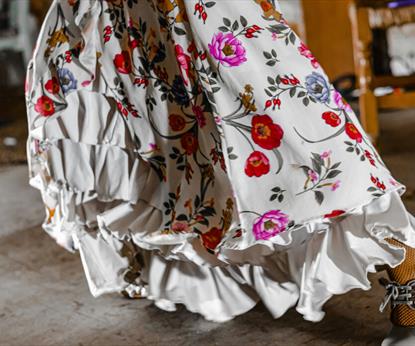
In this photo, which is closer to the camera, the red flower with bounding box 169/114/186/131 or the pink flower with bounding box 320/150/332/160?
the pink flower with bounding box 320/150/332/160

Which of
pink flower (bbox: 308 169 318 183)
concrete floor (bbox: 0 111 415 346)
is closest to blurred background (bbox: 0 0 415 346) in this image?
concrete floor (bbox: 0 111 415 346)

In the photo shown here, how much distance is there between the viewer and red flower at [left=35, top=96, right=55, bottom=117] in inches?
46.4

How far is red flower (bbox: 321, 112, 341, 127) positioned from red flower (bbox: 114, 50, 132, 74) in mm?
346

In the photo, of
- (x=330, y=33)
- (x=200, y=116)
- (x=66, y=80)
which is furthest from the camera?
(x=330, y=33)

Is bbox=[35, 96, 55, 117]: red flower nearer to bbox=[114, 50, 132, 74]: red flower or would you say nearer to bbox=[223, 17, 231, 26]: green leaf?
bbox=[114, 50, 132, 74]: red flower

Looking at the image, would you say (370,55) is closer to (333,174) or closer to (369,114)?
(369,114)

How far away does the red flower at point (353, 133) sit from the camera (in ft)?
3.01

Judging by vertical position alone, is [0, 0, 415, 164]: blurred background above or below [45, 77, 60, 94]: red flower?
below

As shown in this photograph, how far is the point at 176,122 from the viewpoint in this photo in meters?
1.08

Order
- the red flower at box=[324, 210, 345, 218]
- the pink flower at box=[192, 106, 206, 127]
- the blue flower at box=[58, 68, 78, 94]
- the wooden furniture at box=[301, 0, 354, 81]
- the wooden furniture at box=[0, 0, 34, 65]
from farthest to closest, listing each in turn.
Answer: the wooden furniture at box=[0, 0, 34, 65]
the wooden furniture at box=[301, 0, 354, 81]
the blue flower at box=[58, 68, 78, 94]
the pink flower at box=[192, 106, 206, 127]
the red flower at box=[324, 210, 345, 218]

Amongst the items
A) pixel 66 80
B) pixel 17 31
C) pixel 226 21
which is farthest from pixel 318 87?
pixel 17 31

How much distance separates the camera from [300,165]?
920mm

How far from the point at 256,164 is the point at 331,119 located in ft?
0.37

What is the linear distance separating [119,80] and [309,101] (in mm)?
345
